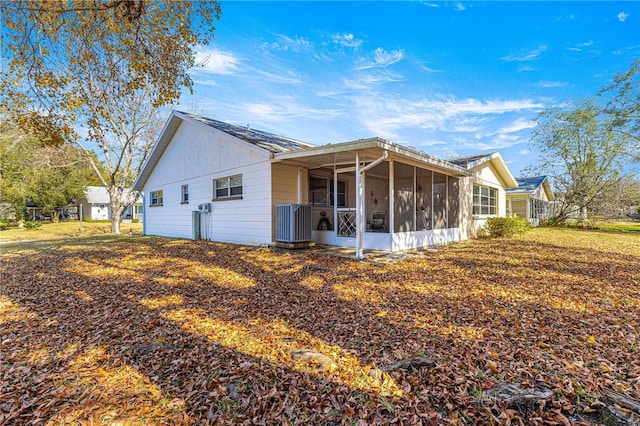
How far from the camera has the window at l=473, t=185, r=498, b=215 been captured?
14.1 m

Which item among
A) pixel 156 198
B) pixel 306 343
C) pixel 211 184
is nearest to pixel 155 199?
pixel 156 198

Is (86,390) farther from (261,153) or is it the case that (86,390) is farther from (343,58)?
(343,58)

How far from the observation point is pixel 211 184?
1170 cm

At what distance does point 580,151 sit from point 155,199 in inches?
1149

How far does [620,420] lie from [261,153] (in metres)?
8.67

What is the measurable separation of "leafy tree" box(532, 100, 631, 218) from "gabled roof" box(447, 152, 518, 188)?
9130 millimetres

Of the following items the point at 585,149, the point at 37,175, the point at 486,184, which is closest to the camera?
the point at 486,184

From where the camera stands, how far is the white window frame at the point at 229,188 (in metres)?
10.5

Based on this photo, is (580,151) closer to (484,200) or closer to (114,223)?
(484,200)

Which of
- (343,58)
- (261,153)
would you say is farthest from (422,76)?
(261,153)

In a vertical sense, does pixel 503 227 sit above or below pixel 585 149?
below

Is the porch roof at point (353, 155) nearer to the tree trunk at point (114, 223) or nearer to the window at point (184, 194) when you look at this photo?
the window at point (184, 194)

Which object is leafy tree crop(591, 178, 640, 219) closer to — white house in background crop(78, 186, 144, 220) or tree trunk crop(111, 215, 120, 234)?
tree trunk crop(111, 215, 120, 234)

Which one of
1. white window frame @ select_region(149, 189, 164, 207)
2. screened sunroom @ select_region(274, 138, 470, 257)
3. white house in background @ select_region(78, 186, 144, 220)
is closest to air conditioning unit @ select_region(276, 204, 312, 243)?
screened sunroom @ select_region(274, 138, 470, 257)
